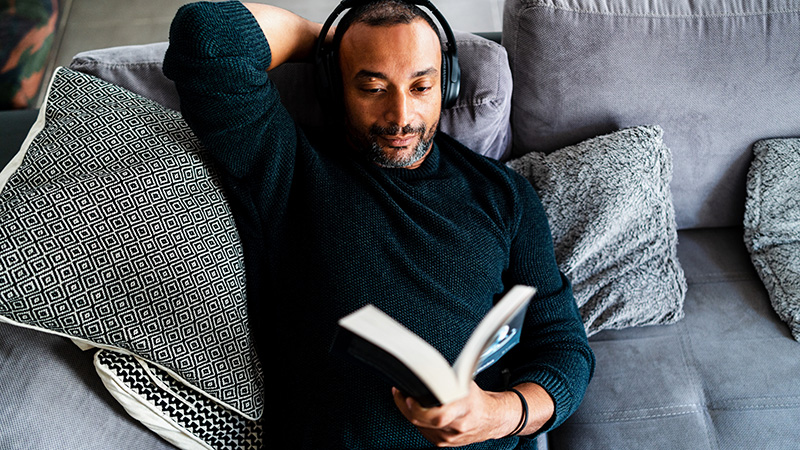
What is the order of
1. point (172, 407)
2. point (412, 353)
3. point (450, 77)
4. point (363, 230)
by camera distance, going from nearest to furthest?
point (412, 353)
point (172, 407)
point (363, 230)
point (450, 77)

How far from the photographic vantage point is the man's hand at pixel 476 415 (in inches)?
31.8

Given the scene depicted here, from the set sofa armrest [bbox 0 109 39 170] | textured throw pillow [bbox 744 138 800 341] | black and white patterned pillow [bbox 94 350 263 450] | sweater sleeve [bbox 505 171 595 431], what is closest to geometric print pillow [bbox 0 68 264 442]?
black and white patterned pillow [bbox 94 350 263 450]

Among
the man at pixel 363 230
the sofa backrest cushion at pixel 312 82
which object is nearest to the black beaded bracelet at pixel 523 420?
the man at pixel 363 230

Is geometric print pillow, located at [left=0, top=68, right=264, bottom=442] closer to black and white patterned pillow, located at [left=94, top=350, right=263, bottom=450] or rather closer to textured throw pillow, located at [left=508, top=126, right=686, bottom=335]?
black and white patterned pillow, located at [left=94, top=350, right=263, bottom=450]

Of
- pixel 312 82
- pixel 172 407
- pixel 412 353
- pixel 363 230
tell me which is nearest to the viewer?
pixel 412 353

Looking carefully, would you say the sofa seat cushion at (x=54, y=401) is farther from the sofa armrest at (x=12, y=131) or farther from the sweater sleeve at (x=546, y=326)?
the sweater sleeve at (x=546, y=326)

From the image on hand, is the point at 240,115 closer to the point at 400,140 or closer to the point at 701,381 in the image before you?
the point at 400,140

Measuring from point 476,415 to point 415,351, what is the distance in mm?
250

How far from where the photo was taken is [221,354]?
100 centimetres

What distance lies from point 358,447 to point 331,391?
0.35 feet

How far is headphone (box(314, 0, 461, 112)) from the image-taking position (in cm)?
118

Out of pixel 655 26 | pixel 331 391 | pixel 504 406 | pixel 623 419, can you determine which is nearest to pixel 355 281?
pixel 331 391

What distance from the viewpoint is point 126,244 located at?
942 mm

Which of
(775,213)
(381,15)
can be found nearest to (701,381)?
(775,213)
